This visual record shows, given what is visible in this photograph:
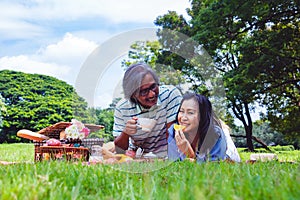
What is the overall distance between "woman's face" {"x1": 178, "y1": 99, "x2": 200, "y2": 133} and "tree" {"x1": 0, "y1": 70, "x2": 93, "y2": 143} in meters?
14.3

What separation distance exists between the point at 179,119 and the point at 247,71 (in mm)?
7044

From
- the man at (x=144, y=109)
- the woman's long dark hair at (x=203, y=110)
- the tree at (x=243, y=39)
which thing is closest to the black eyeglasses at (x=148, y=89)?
the man at (x=144, y=109)

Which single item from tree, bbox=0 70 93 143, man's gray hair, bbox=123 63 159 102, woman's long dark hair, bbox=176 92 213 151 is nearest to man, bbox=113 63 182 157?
man's gray hair, bbox=123 63 159 102

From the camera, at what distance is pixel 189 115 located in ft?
8.87

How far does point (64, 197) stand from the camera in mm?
1122

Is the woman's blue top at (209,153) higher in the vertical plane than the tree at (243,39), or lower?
lower

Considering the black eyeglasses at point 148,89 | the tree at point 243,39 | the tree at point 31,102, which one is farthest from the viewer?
the tree at point 31,102

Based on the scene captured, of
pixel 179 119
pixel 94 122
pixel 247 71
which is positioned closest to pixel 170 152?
pixel 179 119

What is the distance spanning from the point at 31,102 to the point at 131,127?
18.3m

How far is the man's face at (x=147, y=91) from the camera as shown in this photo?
2.41 meters

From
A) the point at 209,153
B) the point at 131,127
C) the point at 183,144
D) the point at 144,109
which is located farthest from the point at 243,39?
the point at 131,127

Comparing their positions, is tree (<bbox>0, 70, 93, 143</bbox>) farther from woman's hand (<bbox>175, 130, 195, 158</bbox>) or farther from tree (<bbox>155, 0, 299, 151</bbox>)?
woman's hand (<bbox>175, 130, 195, 158</bbox>)

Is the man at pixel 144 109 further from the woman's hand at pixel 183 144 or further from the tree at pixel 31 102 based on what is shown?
the tree at pixel 31 102

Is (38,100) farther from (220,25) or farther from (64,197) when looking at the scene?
(64,197)
